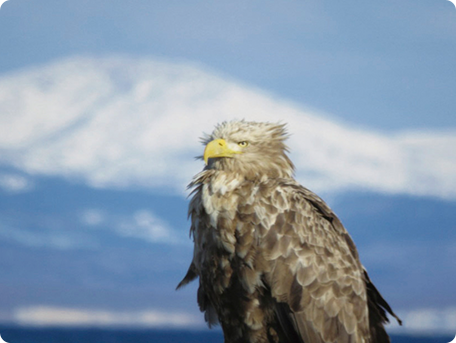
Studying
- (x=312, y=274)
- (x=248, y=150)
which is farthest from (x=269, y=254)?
(x=248, y=150)

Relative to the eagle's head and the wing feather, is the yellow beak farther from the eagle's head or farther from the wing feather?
the wing feather

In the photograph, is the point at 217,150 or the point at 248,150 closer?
the point at 217,150

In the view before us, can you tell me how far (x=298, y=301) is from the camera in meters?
8.04

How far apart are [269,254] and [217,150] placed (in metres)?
1.39

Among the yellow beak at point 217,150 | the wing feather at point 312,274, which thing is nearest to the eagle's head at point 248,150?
the yellow beak at point 217,150

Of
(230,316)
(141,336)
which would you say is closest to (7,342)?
(141,336)

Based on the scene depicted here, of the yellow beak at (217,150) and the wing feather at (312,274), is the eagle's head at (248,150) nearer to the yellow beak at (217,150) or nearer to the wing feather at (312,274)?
the yellow beak at (217,150)

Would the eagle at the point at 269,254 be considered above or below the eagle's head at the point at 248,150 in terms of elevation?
below

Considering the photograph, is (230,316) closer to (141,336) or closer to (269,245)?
(269,245)

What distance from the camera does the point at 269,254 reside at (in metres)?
8.01

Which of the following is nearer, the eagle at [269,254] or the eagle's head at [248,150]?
the eagle at [269,254]

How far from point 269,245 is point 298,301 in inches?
29.2

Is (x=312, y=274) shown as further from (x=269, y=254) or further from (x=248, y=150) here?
(x=248, y=150)

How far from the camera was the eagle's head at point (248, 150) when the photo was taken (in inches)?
329
